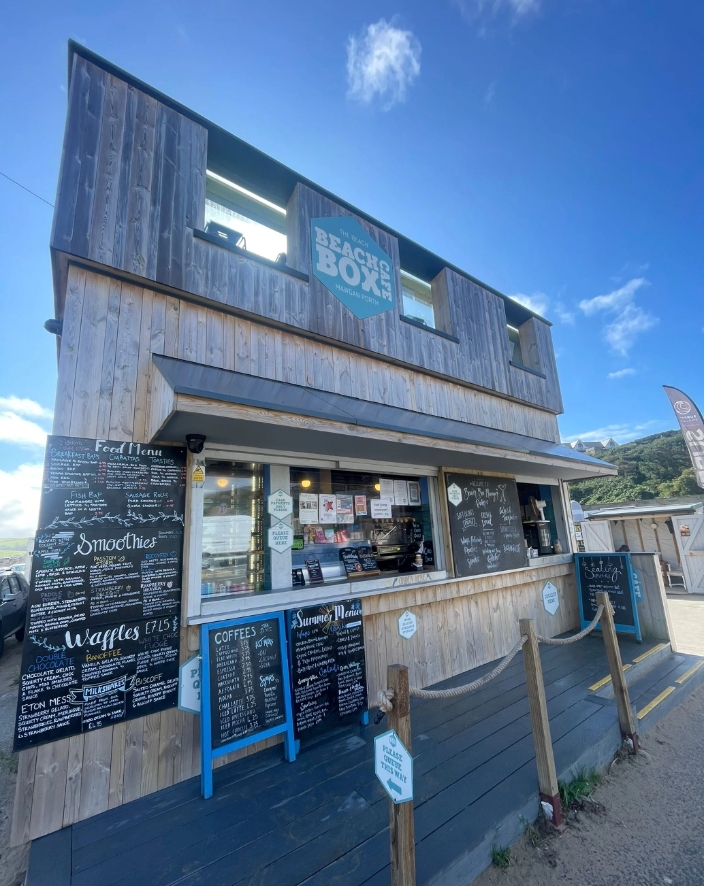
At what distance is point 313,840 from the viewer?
6.57ft

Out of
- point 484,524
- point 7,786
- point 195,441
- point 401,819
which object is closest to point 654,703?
point 484,524

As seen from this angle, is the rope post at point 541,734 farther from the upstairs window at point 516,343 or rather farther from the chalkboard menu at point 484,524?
the upstairs window at point 516,343

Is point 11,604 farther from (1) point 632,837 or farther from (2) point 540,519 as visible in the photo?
(2) point 540,519

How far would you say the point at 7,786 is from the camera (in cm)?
314

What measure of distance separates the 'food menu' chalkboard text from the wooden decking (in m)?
2.89

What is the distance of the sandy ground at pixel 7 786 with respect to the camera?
2104mm

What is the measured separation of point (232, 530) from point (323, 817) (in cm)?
211

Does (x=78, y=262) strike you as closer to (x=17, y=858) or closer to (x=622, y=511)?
(x=17, y=858)

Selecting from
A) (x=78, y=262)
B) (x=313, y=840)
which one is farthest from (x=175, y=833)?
(x=78, y=262)

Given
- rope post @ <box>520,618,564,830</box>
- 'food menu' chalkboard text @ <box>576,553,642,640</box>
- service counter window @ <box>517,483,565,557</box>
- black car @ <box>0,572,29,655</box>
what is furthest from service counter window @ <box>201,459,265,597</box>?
black car @ <box>0,572,29,655</box>

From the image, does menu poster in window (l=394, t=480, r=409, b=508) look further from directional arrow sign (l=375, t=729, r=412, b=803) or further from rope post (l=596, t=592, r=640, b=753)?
directional arrow sign (l=375, t=729, r=412, b=803)

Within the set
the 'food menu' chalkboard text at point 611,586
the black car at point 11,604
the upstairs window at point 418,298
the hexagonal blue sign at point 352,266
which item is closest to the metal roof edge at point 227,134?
the hexagonal blue sign at point 352,266

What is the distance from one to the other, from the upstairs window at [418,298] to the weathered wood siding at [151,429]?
Result: 1899mm

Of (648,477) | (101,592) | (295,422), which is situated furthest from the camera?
(648,477)
